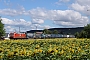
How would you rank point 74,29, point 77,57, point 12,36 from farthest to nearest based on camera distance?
point 74,29 < point 12,36 < point 77,57

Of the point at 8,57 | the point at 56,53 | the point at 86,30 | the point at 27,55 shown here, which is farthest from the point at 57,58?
the point at 86,30

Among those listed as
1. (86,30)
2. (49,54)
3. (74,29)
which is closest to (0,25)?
(86,30)

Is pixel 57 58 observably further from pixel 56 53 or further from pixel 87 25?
pixel 87 25

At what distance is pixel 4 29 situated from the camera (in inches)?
2149

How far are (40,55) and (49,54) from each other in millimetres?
395

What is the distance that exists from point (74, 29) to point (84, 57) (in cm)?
15222

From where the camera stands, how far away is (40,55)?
686 centimetres

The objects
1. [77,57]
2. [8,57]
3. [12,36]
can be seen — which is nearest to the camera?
[8,57]

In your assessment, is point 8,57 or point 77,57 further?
point 77,57

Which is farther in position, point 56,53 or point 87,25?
point 87,25

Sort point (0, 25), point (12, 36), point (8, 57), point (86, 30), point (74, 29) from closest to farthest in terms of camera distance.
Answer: point (8, 57), point (0, 25), point (12, 36), point (86, 30), point (74, 29)

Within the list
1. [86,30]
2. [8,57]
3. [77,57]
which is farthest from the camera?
[86,30]

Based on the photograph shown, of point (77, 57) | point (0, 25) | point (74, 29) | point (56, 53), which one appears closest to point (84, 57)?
point (77, 57)

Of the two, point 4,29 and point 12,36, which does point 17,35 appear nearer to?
point 12,36
